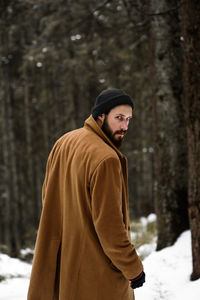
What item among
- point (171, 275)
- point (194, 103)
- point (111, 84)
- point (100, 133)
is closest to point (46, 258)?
point (100, 133)

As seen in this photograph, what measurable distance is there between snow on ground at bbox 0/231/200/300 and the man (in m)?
1.78

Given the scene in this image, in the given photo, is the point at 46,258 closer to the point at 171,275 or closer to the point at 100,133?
the point at 100,133

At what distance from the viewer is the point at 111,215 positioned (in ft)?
7.73

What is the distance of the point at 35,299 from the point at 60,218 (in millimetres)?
631

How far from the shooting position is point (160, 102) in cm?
649

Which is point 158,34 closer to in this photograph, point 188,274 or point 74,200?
point 188,274

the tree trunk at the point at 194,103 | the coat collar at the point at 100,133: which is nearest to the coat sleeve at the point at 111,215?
the coat collar at the point at 100,133

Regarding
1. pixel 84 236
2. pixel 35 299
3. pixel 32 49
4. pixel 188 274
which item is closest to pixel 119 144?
pixel 84 236

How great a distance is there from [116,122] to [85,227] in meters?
0.79

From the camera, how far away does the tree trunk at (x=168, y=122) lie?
6453 millimetres

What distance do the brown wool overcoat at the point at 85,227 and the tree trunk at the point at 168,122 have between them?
3.78 metres

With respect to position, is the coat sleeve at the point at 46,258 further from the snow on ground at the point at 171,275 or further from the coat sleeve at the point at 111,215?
the snow on ground at the point at 171,275

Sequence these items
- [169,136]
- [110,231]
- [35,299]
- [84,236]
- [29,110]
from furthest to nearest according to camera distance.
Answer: [29,110]
[169,136]
[35,299]
[84,236]
[110,231]

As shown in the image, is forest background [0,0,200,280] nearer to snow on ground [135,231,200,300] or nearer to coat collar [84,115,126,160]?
snow on ground [135,231,200,300]
